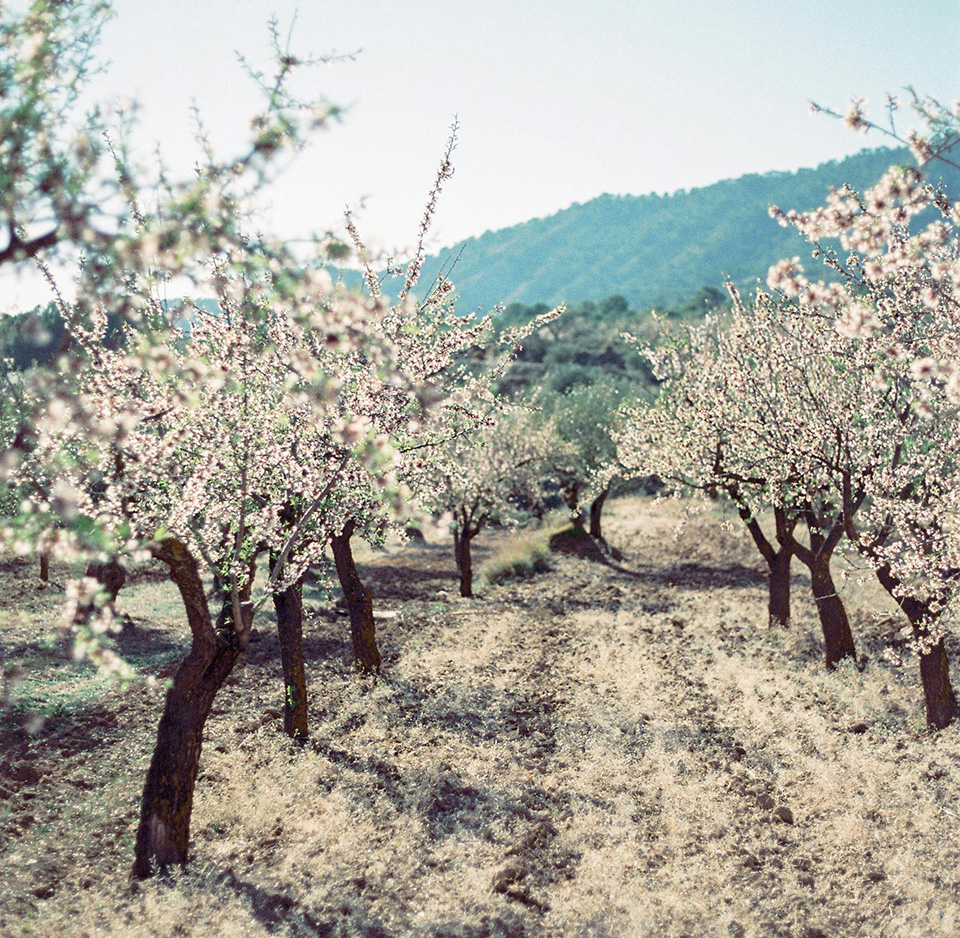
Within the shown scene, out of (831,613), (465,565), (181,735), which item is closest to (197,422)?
(181,735)

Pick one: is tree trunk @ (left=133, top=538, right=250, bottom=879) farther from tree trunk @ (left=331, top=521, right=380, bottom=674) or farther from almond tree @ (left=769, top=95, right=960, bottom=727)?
almond tree @ (left=769, top=95, right=960, bottom=727)

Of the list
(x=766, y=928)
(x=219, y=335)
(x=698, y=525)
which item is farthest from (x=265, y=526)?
(x=698, y=525)

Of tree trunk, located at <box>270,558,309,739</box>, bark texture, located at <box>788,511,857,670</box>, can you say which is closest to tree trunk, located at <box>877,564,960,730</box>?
bark texture, located at <box>788,511,857,670</box>

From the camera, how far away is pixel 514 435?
1389 inches

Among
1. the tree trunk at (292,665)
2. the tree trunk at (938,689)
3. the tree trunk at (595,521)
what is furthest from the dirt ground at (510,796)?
the tree trunk at (595,521)

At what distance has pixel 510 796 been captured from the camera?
1064 centimetres

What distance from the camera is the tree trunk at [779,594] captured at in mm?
20062

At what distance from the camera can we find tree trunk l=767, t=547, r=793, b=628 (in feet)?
65.8

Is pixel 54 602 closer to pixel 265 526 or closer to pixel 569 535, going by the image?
pixel 265 526

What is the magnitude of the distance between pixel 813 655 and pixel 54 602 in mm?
23463

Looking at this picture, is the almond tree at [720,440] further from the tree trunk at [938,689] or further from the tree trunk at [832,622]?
the tree trunk at [938,689]

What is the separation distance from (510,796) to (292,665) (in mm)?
4503

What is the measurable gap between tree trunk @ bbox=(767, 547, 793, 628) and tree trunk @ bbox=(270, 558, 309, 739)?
45.4 feet

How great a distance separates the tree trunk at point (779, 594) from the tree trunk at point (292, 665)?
13824 millimetres
